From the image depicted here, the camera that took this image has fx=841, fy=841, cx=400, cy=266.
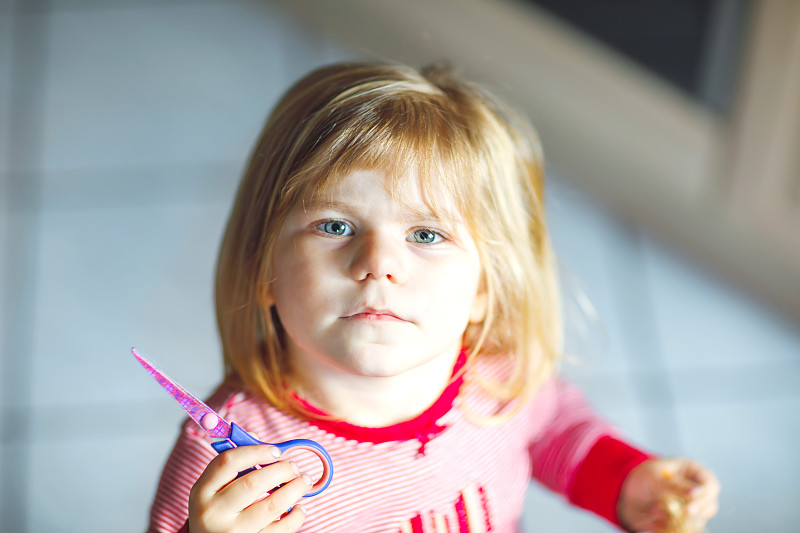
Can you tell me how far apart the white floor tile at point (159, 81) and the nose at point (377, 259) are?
3.42 ft

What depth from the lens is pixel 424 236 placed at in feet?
2.09

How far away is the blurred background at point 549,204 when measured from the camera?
50.6 inches

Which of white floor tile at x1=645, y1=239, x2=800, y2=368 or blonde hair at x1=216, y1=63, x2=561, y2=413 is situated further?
white floor tile at x1=645, y1=239, x2=800, y2=368

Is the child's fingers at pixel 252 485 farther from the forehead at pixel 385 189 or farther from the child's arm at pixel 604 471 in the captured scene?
the child's arm at pixel 604 471

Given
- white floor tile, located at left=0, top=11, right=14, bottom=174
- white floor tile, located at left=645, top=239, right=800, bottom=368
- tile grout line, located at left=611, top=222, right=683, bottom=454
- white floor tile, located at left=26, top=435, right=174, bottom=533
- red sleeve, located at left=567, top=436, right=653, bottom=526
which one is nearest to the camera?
red sleeve, located at left=567, top=436, right=653, bottom=526

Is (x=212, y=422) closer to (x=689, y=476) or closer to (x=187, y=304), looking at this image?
(x=689, y=476)

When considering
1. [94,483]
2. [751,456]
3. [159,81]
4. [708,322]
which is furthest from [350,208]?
[159,81]

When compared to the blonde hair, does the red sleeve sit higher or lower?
lower

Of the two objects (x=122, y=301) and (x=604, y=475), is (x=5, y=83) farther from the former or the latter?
(x=604, y=475)

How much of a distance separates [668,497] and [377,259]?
1.15ft

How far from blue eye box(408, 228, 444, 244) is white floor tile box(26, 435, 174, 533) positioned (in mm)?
764

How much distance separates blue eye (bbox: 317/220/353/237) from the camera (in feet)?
2.03

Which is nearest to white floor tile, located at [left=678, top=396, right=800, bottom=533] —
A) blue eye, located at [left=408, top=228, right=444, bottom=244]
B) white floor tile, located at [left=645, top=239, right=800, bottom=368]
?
white floor tile, located at [left=645, top=239, right=800, bottom=368]

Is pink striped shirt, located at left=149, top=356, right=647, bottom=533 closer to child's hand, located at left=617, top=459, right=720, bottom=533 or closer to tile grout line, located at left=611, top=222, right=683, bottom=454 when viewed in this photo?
child's hand, located at left=617, top=459, right=720, bottom=533
